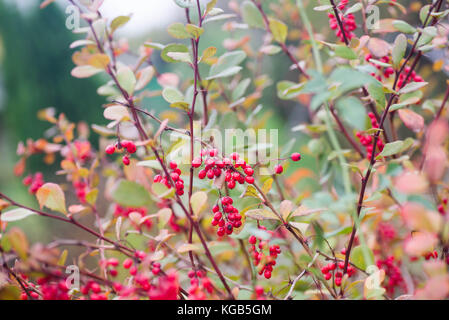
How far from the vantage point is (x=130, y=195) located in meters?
0.45

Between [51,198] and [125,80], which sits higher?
[125,80]

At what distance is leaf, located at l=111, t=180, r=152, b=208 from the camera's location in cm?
44

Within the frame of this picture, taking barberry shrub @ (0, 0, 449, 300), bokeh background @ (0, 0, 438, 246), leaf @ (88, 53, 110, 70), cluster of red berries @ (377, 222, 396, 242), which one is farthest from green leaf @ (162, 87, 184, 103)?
bokeh background @ (0, 0, 438, 246)

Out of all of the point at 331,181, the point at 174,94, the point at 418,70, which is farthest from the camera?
the point at 418,70

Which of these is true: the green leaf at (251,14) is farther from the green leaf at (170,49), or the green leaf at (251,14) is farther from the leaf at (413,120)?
the leaf at (413,120)

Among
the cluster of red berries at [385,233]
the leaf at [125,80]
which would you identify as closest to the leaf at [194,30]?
the leaf at [125,80]

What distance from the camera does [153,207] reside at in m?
0.87

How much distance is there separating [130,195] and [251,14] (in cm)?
49

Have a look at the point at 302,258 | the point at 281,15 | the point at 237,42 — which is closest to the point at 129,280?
the point at 302,258

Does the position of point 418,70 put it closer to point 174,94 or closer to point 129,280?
point 174,94

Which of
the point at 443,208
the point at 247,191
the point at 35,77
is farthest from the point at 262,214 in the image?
the point at 35,77

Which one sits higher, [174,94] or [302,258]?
[174,94]

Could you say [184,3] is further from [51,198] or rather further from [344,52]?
[51,198]
